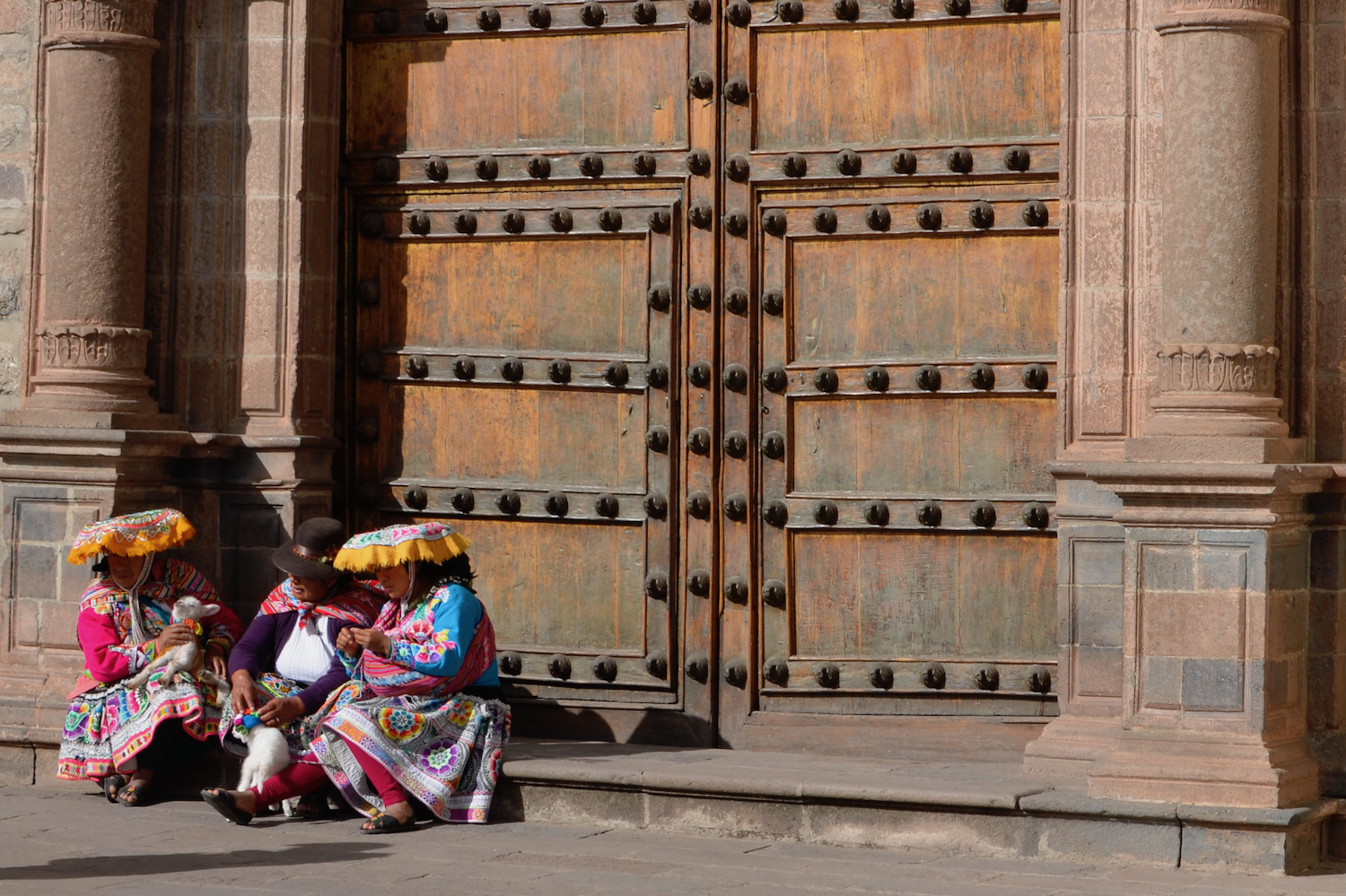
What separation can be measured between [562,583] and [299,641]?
0.99m

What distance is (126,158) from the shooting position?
7.03m

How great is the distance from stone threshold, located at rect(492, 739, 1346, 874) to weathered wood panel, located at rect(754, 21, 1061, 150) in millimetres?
2092

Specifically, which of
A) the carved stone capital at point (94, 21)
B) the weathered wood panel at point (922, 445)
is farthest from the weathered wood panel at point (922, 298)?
the carved stone capital at point (94, 21)

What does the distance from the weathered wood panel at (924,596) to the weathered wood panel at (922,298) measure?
63 centimetres

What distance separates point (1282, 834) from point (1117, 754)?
1.66 ft

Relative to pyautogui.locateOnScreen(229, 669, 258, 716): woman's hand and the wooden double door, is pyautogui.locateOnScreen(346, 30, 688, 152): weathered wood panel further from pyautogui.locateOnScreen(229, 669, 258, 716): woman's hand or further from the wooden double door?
pyautogui.locateOnScreen(229, 669, 258, 716): woman's hand

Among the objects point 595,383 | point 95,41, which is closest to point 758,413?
point 595,383

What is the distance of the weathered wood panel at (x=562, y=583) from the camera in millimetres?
7012

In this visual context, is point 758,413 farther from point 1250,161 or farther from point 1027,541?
point 1250,161

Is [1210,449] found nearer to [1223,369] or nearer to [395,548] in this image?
[1223,369]

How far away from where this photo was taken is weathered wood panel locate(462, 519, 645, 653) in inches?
276

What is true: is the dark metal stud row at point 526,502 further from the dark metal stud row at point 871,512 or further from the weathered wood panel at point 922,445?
Answer: the weathered wood panel at point 922,445

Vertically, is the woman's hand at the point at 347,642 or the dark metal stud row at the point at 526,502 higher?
the dark metal stud row at the point at 526,502

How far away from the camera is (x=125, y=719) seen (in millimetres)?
6566
